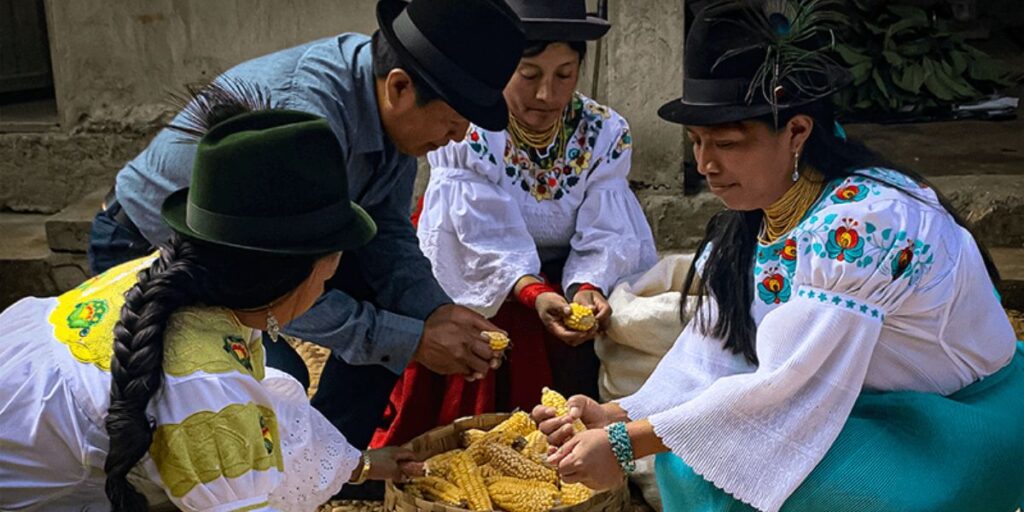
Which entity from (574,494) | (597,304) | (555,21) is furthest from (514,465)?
(555,21)

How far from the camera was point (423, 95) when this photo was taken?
303 cm

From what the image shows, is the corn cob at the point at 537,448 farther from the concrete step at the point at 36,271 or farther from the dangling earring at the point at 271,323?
the concrete step at the point at 36,271

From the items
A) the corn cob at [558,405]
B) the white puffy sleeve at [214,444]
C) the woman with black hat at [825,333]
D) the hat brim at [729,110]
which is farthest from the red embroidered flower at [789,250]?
the white puffy sleeve at [214,444]

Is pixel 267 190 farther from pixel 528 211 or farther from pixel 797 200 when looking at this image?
pixel 528 211

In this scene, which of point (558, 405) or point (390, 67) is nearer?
point (390, 67)

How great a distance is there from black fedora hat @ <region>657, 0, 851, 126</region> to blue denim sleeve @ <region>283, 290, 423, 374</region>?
1.12 m

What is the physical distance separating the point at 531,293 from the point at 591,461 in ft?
4.34

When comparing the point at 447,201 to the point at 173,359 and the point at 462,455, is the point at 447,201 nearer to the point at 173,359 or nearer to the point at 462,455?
the point at 462,455

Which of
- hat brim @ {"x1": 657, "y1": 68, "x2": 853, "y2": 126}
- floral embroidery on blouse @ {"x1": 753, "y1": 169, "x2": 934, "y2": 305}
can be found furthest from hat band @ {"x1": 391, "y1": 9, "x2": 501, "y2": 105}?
floral embroidery on blouse @ {"x1": 753, "y1": 169, "x2": 934, "y2": 305}

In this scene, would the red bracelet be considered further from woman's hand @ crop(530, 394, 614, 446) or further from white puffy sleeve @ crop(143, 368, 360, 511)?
white puffy sleeve @ crop(143, 368, 360, 511)

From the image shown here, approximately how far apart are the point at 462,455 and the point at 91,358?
1.44 meters

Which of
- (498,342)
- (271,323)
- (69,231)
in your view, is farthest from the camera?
(69,231)

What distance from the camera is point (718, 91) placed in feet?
9.02

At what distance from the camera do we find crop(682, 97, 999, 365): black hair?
2805mm
